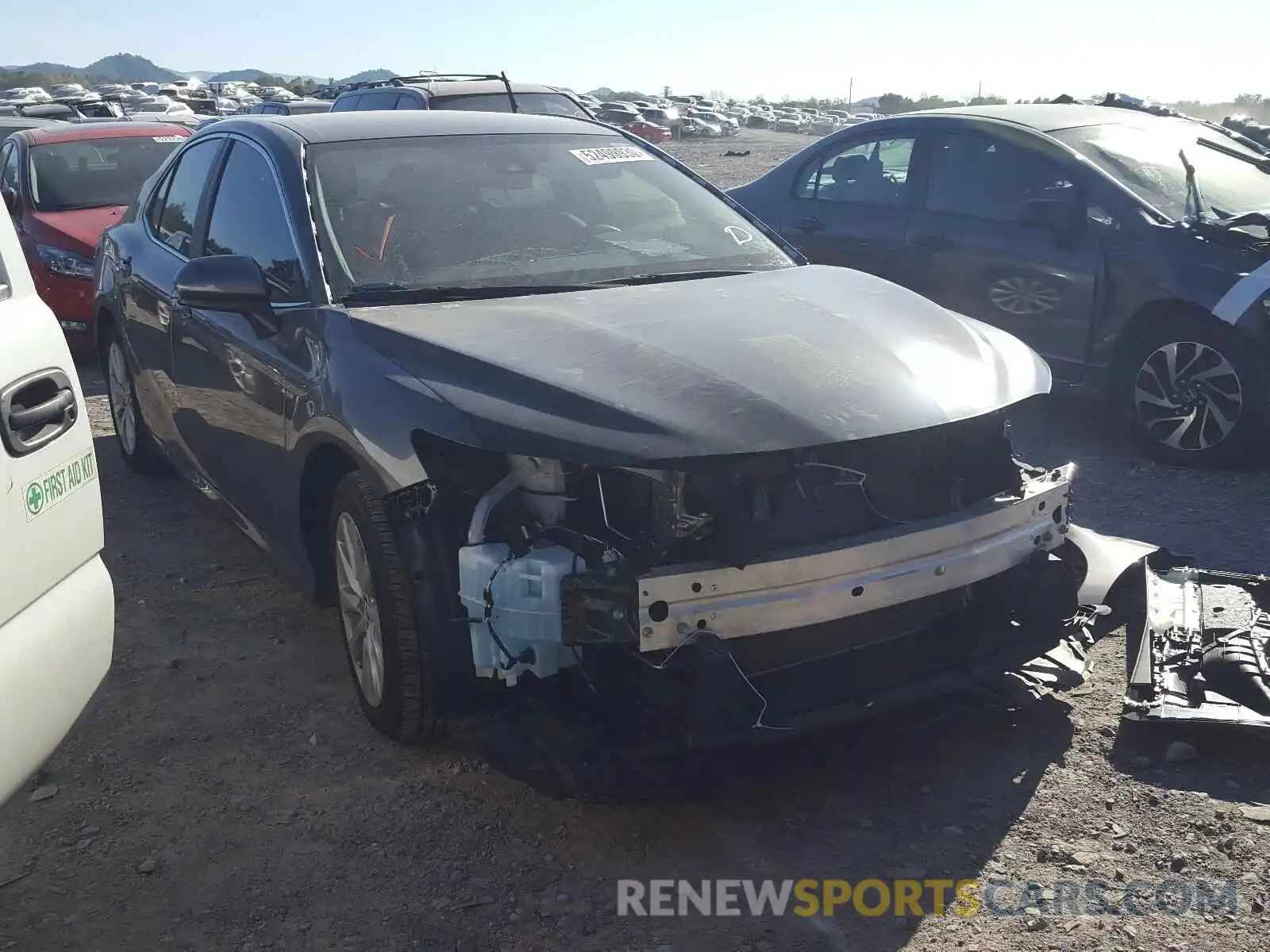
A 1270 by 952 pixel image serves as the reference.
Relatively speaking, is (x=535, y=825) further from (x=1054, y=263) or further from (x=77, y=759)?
(x=1054, y=263)

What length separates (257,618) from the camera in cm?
463

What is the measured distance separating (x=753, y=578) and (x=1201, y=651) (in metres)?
1.60

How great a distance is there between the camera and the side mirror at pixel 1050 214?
20.5 feet

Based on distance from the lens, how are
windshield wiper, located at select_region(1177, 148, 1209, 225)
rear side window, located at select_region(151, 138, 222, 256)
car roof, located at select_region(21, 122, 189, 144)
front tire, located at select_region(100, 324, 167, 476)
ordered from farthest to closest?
1. car roof, located at select_region(21, 122, 189, 144)
2. windshield wiper, located at select_region(1177, 148, 1209, 225)
3. front tire, located at select_region(100, 324, 167, 476)
4. rear side window, located at select_region(151, 138, 222, 256)

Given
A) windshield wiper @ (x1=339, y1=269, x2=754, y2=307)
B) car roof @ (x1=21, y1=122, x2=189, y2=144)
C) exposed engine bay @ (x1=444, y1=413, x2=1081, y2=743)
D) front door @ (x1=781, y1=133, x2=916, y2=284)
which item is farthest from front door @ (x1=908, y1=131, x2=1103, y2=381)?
car roof @ (x1=21, y1=122, x2=189, y2=144)

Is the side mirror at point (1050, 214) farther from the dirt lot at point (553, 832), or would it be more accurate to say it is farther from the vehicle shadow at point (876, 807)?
the vehicle shadow at point (876, 807)

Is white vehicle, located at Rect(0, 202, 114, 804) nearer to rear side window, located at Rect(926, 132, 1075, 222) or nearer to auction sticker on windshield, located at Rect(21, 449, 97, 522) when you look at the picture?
auction sticker on windshield, located at Rect(21, 449, 97, 522)

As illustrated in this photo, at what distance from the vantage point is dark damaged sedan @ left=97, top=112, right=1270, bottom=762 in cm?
292

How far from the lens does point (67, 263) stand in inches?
349

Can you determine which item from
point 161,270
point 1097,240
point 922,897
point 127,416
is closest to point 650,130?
point 1097,240

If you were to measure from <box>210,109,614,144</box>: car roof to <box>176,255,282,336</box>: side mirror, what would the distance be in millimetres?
632

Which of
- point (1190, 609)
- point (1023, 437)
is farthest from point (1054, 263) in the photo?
point (1190, 609)

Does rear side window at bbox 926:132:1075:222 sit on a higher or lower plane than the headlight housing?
higher

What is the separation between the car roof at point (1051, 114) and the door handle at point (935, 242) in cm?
71
